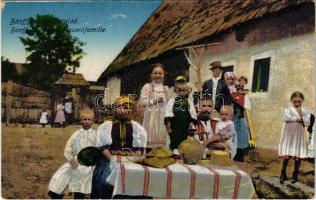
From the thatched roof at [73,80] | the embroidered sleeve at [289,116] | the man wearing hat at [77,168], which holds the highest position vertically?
the thatched roof at [73,80]

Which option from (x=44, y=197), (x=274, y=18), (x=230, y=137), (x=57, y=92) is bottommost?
(x=44, y=197)

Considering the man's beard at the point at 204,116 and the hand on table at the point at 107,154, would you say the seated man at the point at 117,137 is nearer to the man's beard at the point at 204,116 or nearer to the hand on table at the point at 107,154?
the hand on table at the point at 107,154

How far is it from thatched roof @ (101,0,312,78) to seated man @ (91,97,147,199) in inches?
20.6

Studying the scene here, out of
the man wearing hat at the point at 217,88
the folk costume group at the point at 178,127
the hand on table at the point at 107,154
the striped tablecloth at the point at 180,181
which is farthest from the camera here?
the man wearing hat at the point at 217,88

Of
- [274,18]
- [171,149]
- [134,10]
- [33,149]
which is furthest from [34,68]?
[274,18]

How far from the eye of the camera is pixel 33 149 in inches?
229

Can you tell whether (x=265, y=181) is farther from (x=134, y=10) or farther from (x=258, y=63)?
(x=134, y=10)

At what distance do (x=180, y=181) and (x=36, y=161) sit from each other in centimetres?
167

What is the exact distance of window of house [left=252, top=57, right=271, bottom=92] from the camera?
575 cm

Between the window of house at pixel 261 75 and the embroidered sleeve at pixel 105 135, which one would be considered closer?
the embroidered sleeve at pixel 105 135

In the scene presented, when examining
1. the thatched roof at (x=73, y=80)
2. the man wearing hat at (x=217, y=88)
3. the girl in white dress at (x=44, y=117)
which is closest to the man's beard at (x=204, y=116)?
the man wearing hat at (x=217, y=88)

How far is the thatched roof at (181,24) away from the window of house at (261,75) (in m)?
0.50

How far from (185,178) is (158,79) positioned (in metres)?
1.19

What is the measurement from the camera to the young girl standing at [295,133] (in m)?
5.68
